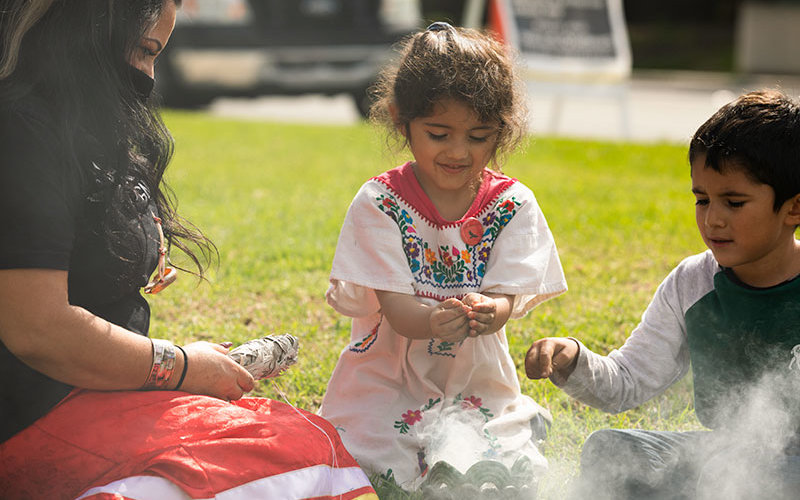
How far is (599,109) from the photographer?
12.5 metres

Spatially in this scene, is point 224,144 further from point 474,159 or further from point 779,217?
point 779,217

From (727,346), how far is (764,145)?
472mm

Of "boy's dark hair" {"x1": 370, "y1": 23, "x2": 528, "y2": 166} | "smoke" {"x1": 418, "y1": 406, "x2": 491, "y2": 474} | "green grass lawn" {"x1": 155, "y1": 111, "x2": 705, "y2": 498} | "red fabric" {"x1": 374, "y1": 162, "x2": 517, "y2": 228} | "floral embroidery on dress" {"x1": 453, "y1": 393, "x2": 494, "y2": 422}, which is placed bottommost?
"green grass lawn" {"x1": 155, "y1": 111, "x2": 705, "y2": 498}

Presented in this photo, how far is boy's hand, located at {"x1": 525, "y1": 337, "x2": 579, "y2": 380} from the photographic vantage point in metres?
2.24

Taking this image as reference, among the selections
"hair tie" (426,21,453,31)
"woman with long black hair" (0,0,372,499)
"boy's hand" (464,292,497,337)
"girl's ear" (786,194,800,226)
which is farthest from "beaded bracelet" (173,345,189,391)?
"girl's ear" (786,194,800,226)

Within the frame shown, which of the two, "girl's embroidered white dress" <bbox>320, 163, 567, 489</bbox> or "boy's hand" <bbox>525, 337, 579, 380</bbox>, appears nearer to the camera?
"boy's hand" <bbox>525, 337, 579, 380</bbox>

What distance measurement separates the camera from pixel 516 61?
2.65m

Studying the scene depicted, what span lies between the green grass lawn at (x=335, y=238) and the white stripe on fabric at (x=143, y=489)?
37.8 inches

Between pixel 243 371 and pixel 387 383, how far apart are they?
604 millimetres

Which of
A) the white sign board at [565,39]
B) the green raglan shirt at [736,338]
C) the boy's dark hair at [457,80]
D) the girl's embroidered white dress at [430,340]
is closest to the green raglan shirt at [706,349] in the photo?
the green raglan shirt at [736,338]

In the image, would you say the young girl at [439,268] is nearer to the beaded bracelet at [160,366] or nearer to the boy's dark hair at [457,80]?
the boy's dark hair at [457,80]

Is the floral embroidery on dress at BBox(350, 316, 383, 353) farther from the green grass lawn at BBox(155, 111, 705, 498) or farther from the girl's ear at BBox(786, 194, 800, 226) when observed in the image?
the girl's ear at BBox(786, 194, 800, 226)

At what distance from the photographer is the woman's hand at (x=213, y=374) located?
196cm

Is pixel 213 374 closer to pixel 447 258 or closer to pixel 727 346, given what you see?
pixel 447 258
